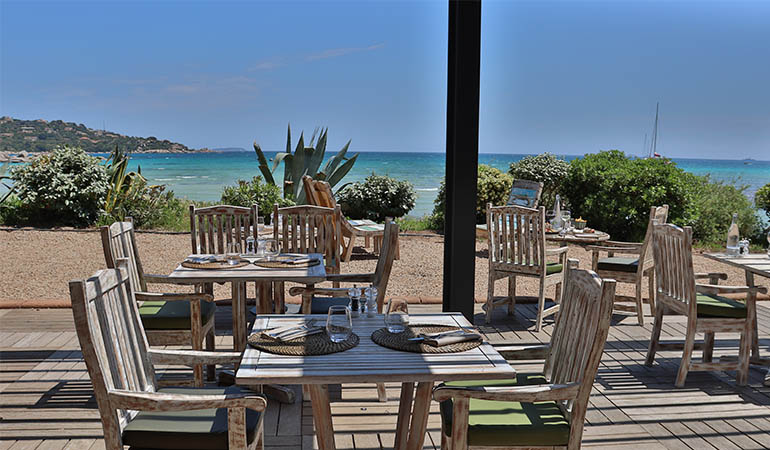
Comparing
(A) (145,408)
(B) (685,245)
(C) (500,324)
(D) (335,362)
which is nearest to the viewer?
(A) (145,408)

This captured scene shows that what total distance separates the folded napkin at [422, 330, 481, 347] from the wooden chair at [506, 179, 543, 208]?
14.5 feet

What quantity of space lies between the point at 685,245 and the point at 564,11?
26928 mm

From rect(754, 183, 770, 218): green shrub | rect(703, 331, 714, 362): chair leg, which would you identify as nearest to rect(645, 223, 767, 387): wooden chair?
rect(703, 331, 714, 362): chair leg

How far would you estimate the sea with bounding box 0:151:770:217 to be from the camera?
88.1 ft

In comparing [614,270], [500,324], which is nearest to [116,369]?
[500,324]

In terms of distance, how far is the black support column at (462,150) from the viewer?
3.42m

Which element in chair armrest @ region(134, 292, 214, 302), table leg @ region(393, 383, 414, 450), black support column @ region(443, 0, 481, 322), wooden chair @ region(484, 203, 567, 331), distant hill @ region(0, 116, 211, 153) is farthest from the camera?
distant hill @ region(0, 116, 211, 153)

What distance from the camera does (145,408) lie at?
1.60 meters

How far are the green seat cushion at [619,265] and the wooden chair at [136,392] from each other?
144 inches

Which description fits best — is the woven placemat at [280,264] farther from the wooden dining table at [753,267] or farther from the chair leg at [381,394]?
the wooden dining table at [753,267]

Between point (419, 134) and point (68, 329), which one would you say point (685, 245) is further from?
point (419, 134)

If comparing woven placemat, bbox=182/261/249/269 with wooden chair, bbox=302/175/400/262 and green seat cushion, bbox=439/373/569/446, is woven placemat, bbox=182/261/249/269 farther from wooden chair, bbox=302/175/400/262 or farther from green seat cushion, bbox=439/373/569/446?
wooden chair, bbox=302/175/400/262

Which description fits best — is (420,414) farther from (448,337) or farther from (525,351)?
(525,351)

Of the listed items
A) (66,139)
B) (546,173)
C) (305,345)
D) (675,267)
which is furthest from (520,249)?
(66,139)
